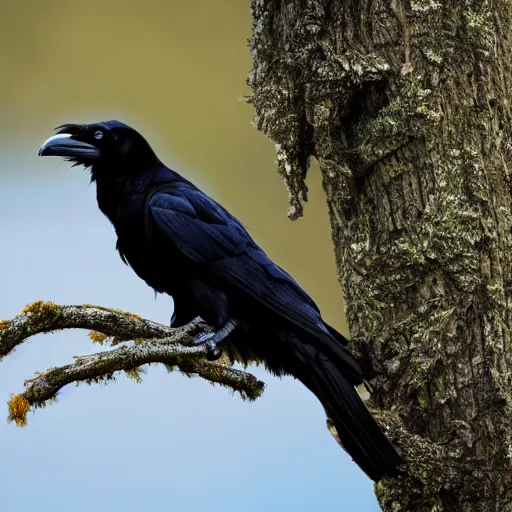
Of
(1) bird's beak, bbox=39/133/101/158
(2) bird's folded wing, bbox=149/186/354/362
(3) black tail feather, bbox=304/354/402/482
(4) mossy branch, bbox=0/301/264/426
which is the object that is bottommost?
(3) black tail feather, bbox=304/354/402/482

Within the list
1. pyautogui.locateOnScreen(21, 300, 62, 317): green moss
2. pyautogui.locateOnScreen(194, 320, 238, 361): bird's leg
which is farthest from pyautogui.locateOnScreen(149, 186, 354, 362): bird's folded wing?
pyautogui.locateOnScreen(21, 300, 62, 317): green moss

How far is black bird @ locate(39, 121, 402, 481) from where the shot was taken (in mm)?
3195

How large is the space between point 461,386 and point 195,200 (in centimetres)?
140

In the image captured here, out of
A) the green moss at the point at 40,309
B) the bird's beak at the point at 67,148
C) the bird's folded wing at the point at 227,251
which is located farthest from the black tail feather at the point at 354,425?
the bird's beak at the point at 67,148

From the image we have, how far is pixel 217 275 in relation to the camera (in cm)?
354

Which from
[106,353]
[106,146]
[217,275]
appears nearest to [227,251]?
[217,275]

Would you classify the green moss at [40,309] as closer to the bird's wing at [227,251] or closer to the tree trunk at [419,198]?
the bird's wing at [227,251]

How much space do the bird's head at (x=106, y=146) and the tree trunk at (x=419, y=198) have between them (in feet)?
2.14

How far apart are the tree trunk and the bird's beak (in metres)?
0.81

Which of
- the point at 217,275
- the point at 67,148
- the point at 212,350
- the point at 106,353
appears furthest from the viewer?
the point at 67,148

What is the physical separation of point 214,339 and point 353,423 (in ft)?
2.11

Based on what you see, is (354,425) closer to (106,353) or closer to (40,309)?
(106,353)

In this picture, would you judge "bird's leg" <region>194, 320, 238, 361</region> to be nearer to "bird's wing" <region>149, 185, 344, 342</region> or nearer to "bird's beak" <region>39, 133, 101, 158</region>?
"bird's wing" <region>149, 185, 344, 342</region>

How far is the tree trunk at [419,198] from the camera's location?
3201 mm
